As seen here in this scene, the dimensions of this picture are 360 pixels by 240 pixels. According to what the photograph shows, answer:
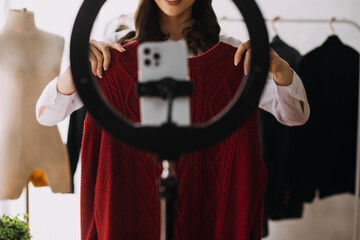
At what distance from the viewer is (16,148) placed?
126 centimetres

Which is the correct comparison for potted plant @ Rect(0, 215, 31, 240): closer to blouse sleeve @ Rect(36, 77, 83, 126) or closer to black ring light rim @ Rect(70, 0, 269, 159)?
blouse sleeve @ Rect(36, 77, 83, 126)

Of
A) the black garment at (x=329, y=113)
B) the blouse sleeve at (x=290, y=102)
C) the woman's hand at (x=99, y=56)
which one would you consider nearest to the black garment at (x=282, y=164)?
the black garment at (x=329, y=113)

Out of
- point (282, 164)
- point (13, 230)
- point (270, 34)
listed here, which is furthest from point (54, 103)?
point (270, 34)

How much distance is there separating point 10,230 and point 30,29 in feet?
2.22

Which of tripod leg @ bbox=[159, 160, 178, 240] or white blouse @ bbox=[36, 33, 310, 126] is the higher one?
white blouse @ bbox=[36, 33, 310, 126]

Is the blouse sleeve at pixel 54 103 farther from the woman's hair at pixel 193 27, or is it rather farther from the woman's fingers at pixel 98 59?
the woman's hair at pixel 193 27

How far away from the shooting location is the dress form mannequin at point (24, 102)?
1.24 m

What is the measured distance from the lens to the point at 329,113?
150 centimetres

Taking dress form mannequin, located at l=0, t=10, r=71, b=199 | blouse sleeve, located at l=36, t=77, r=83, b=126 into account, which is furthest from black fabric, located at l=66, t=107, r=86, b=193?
blouse sleeve, located at l=36, t=77, r=83, b=126

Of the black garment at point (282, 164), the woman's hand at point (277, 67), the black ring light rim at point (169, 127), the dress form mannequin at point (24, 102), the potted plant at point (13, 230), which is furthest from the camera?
the black garment at point (282, 164)

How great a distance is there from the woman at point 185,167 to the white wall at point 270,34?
1.00 m

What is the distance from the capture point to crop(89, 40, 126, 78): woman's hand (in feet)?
2.22

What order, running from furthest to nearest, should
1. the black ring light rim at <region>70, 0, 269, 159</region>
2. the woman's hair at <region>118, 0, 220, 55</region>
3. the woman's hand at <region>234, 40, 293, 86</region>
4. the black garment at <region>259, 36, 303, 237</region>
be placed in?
1. the black garment at <region>259, 36, 303, 237</region>
2. the woman's hair at <region>118, 0, 220, 55</region>
3. the woman's hand at <region>234, 40, 293, 86</region>
4. the black ring light rim at <region>70, 0, 269, 159</region>

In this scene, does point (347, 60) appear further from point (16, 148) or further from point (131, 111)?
point (16, 148)
